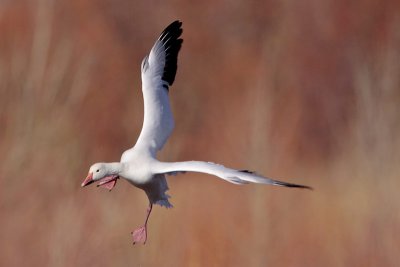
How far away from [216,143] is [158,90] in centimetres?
413

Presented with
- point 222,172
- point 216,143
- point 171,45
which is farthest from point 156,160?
point 216,143

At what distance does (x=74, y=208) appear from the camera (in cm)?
707

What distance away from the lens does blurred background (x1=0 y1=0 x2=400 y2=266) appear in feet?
22.5

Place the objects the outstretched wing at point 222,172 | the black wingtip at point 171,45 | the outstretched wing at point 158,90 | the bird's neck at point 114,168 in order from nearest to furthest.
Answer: the outstretched wing at point 222,172, the bird's neck at point 114,168, the outstretched wing at point 158,90, the black wingtip at point 171,45

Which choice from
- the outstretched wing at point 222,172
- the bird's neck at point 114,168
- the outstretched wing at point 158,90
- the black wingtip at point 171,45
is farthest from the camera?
the black wingtip at point 171,45

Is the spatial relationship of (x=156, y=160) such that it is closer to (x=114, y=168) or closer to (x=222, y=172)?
(x=114, y=168)

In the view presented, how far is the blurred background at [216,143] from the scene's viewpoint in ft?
22.5

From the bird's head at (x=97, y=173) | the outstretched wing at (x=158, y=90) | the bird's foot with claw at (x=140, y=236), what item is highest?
the outstretched wing at (x=158, y=90)

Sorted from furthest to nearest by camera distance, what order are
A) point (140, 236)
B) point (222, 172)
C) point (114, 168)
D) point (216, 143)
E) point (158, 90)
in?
point (216, 143) < point (158, 90) < point (140, 236) < point (114, 168) < point (222, 172)

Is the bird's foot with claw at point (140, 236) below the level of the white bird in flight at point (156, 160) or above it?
below

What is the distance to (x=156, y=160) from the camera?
5.54 metres

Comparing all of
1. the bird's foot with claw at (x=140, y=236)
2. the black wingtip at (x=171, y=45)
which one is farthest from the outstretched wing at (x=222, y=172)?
the black wingtip at (x=171, y=45)

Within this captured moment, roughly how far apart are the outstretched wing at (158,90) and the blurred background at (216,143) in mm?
584

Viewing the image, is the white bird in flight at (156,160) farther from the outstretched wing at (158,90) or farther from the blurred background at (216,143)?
the blurred background at (216,143)
